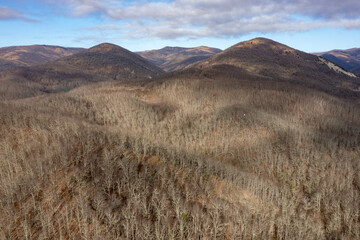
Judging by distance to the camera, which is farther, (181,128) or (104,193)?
(181,128)

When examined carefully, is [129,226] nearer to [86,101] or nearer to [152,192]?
[152,192]

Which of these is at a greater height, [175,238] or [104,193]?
[104,193]

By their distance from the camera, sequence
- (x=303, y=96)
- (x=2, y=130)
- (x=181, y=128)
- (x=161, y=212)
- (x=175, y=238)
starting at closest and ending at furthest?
(x=175, y=238) → (x=161, y=212) → (x=2, y=130) → (x=181, y=128) → (x=303, y=96)

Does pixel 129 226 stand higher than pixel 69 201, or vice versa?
pixel 69 201

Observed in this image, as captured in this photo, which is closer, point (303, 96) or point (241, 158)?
point (241, 158)

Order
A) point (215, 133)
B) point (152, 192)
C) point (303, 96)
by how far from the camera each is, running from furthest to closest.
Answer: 1. point (303, 96)
2. point (215, 133)
3. point (152, 192)

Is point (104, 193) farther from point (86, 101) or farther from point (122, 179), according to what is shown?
point (86, 101)

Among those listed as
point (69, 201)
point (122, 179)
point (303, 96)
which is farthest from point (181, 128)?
point (303, 96)

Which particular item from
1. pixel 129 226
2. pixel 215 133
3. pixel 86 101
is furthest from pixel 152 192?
pixel 86 101

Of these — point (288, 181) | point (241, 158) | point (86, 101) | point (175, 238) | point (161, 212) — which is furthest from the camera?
point (86, 101)

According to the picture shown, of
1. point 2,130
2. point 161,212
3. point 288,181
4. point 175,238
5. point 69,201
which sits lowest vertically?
point 288,181
